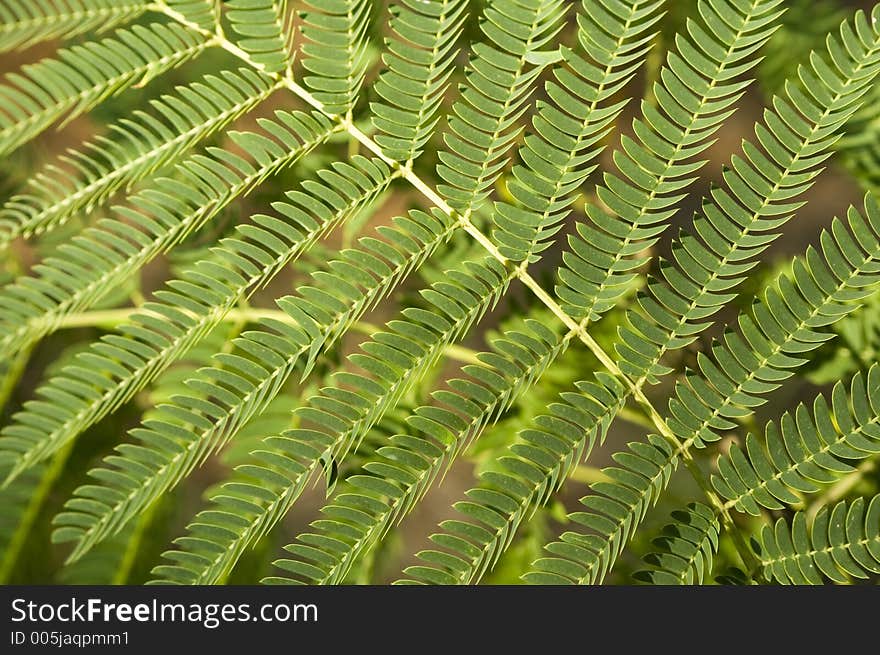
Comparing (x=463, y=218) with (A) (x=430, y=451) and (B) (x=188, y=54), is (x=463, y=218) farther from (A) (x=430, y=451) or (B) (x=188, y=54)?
(B) (x=188, y=54)

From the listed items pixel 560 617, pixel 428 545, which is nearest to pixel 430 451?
pixel 560 617

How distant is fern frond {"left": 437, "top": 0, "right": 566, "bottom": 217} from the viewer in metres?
0.85

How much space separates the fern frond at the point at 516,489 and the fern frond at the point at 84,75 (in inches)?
25.0

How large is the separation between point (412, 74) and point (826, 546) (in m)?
0.73

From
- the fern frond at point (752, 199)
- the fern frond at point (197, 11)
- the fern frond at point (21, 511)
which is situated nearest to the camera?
the fern frond at point (752, 199)

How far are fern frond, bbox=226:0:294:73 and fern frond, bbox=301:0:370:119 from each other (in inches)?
1.3

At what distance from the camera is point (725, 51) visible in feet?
2.71

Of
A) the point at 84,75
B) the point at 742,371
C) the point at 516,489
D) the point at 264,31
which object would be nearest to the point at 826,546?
the point at 742,371

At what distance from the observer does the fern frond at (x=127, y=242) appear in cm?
87

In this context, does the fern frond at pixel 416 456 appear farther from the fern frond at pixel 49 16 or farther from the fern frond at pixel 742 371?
the fern frond at pixel 49 16

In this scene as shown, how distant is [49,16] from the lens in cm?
92

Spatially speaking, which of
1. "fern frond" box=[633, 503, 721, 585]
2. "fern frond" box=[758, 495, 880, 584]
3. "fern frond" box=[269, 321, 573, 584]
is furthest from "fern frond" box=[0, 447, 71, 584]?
"fern frond" box=[758, 495, 880, 584]

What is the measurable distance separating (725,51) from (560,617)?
70 cm

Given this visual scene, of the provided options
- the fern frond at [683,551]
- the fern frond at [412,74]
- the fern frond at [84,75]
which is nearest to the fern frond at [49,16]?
the fern frond at [84,75]
